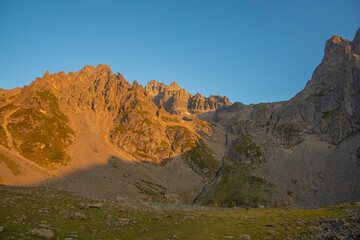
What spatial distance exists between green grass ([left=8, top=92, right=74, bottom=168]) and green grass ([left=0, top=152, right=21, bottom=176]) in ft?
69.3

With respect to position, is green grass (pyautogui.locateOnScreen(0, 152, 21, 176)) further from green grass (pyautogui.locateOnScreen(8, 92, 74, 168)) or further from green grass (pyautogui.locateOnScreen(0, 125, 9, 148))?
green grass (pyautogui.locateOnScreen(0, 125, 9, 148))

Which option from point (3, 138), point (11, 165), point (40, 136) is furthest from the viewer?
point (40, 136)

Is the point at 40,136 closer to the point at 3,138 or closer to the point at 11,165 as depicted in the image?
the point at 3,138

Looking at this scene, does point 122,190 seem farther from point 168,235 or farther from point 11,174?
point 168,235

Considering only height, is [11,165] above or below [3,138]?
below

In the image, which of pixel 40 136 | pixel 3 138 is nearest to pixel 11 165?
pixel 3 138

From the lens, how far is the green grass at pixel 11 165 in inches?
4425

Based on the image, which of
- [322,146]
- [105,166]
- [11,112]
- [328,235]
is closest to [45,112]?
[11,112]

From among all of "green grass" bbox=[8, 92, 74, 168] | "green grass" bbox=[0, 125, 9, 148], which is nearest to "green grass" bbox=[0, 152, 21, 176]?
"green grass" bbox=[8, 92, 74, 168]

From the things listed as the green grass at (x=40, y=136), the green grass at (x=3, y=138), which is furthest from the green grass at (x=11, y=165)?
the green grass at (x=3, y=138)

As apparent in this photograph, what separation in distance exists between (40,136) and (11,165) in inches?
2163

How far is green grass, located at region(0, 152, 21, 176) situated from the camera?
11240 cm

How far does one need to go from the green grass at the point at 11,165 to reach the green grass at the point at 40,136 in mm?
21115

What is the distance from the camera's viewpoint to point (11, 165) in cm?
11556
